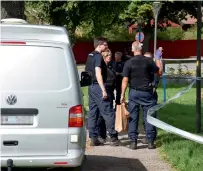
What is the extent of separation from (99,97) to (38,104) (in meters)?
3.36

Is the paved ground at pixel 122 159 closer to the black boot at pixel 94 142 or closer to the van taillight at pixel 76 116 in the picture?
the black boot at pixel 94 142

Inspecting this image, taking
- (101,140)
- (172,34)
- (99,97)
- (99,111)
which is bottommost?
(172,34)

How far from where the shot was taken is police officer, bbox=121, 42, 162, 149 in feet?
32.2

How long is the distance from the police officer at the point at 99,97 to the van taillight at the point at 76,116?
286 cm

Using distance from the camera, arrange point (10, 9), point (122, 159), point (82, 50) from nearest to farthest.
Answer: point (122, 159)
point (10, 9)
point (82, 50)

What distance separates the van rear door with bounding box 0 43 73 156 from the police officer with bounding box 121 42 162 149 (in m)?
3.04

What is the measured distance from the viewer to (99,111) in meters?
10.3

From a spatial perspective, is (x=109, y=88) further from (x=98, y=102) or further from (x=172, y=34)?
(x=172, y=34)

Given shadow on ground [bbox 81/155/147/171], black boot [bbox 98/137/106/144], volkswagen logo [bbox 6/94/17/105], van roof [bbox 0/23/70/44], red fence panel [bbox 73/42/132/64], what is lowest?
red fence panel [bbox 73/42/132/64]

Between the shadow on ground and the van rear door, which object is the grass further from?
the van rear door

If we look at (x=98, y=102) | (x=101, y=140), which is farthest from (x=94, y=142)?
(x=98, y=102)

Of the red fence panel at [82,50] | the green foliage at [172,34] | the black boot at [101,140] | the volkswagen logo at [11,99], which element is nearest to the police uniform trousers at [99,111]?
the black boot at [101,140]

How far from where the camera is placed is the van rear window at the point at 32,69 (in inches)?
267

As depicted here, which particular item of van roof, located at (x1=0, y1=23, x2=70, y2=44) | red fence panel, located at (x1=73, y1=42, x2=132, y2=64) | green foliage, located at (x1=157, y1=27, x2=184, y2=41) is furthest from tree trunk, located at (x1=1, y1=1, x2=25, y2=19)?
green foliage, located at (x1=157, y1=27, x2=184, y2=41)
